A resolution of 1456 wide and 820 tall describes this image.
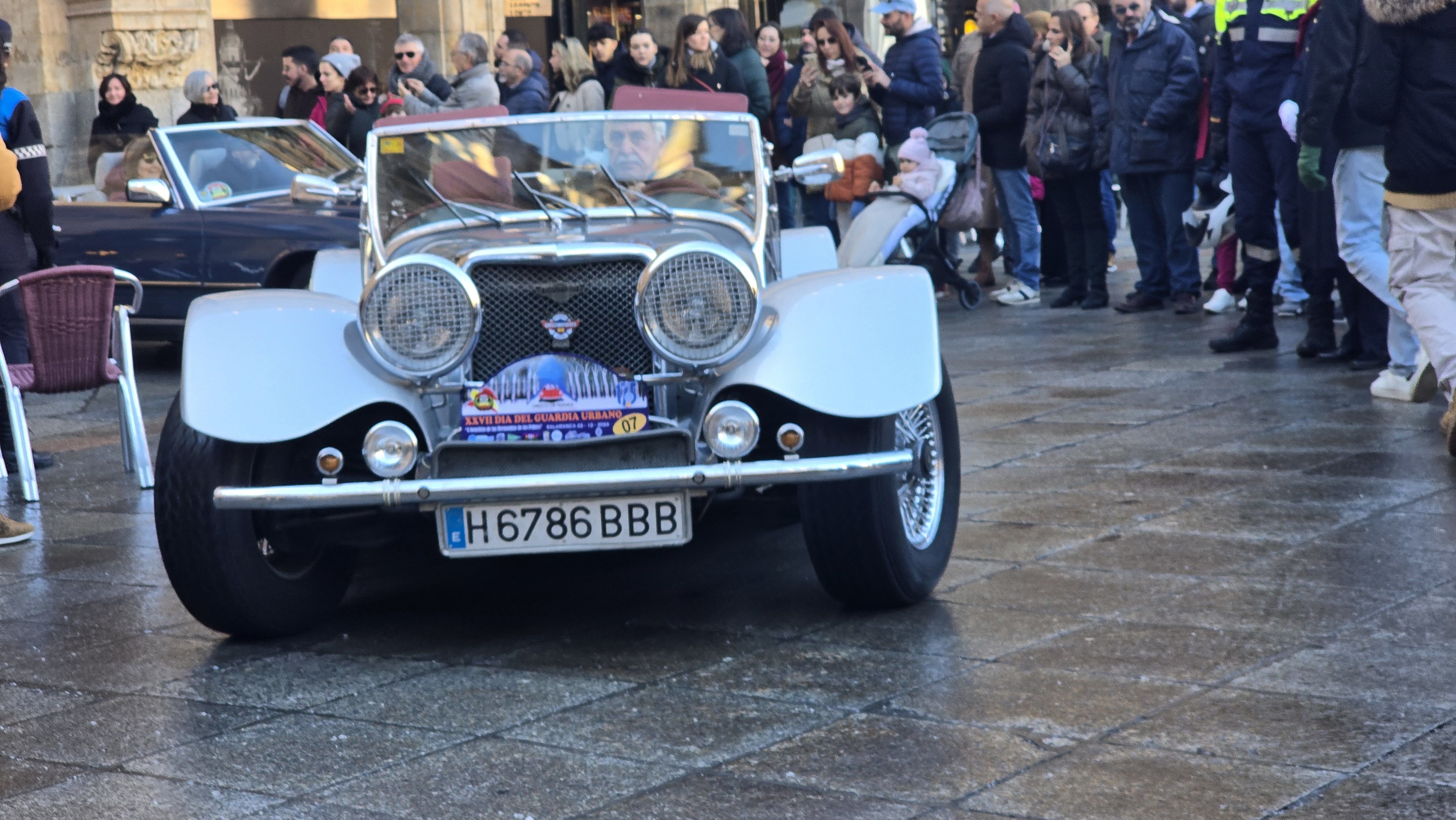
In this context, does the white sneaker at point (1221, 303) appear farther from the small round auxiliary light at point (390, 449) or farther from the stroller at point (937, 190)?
the small round auxiliary light at point (390, 449)

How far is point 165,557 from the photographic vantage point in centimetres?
491

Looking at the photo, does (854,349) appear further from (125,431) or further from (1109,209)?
(1109,209)

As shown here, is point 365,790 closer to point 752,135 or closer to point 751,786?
point 751,786

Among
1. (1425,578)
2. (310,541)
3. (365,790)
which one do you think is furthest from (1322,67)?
(365,790)

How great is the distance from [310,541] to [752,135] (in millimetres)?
2053

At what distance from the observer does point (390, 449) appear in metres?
4.77

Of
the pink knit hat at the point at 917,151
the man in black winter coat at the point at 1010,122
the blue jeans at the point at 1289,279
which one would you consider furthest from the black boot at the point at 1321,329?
the man in black winter coat at the point at 1010,122

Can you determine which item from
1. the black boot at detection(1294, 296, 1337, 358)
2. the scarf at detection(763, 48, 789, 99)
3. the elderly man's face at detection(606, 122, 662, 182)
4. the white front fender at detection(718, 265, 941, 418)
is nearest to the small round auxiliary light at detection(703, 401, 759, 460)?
the white front fender at detection(718, 265, 941, 418)

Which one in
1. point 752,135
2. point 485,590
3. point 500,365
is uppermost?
point 752,135

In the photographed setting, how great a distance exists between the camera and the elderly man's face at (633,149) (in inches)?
232

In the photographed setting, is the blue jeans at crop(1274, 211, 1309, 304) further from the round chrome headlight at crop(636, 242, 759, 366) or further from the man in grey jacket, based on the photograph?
the round chrome headlight at crop(636, 242, 759, 366)

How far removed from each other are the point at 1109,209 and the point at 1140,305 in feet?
7.29

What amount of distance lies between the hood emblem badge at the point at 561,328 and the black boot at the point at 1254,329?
5.84 m

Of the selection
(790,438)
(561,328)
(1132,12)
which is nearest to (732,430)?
(790,438)
